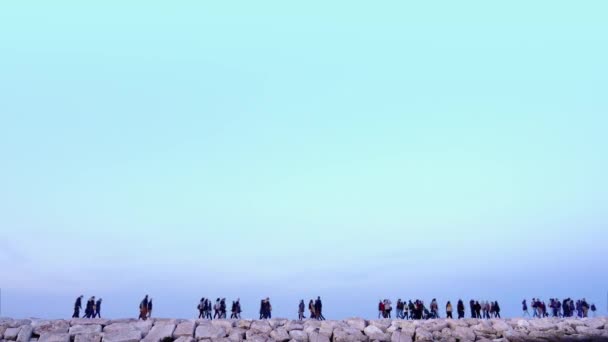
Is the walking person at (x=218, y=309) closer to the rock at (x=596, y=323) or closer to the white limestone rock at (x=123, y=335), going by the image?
the white limestone rock at (x=123, y=335)

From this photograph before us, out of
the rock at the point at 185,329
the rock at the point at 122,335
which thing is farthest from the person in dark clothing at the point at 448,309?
the rock at the point at 122,335

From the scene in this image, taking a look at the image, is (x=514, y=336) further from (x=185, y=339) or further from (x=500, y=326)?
(x=185, y=339)

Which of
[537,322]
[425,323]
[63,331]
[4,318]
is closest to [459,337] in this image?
[425,323]

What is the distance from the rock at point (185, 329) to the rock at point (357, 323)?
673 centimetres

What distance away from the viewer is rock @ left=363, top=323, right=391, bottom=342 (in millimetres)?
20294

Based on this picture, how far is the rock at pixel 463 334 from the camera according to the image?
71.6 feet

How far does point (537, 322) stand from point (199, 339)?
678 inches

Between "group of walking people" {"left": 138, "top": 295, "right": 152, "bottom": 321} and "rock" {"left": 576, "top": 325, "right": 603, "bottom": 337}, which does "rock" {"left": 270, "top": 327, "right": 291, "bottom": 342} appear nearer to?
"group of walking people" {"left": 138, "top": 295, "right": 152, "bottom": 321}

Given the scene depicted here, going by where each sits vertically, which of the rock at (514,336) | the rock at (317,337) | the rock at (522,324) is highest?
the rock at (522,324)

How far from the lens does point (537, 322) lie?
2459cm

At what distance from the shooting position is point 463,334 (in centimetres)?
2205

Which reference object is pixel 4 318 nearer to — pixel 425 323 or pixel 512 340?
pixel 425 323

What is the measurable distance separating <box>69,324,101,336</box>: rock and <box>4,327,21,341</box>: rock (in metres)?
1.80

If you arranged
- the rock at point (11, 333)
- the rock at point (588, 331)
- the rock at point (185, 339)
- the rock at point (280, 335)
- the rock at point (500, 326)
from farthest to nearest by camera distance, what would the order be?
1. the rock at point (588, 331)
2. the rock at point (500, 326)
3. the rock at point (280, 335)
4. the rock at point (185, 339)
5. the rock at point (11, 333)
